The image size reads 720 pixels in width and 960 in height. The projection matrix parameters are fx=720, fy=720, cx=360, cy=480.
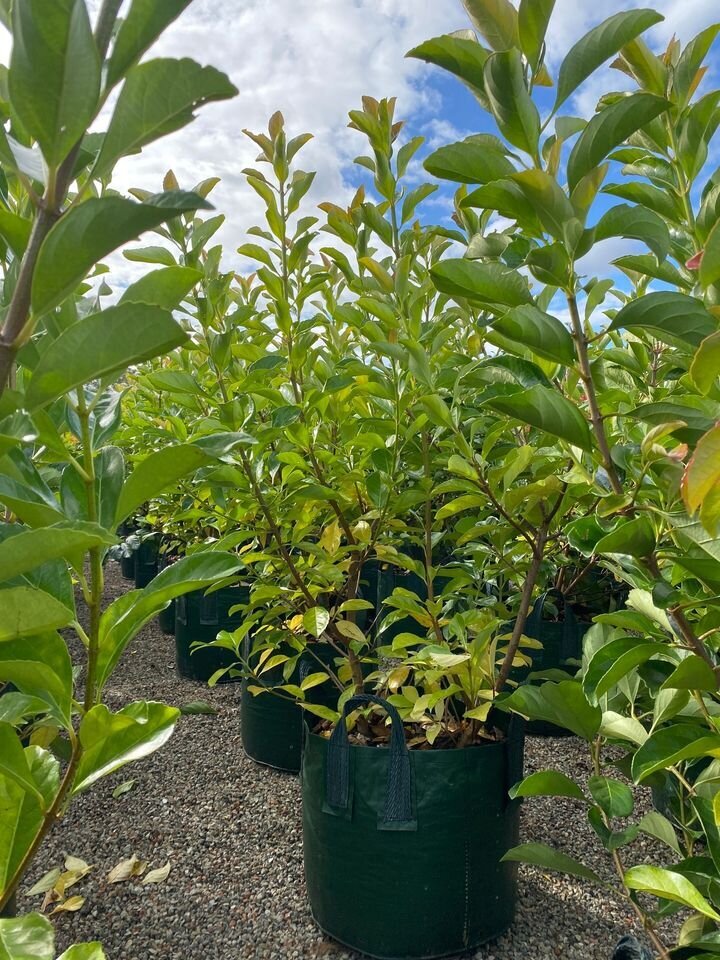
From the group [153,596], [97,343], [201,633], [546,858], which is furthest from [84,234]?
[201,633]

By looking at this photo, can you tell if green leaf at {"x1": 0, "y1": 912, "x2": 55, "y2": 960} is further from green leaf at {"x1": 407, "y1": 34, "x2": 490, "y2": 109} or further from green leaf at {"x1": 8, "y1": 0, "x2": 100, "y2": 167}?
green leaf at {"x1": 407, "y1": 34, "x2": 490, "y2": 109}

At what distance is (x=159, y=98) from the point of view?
0.47 meters

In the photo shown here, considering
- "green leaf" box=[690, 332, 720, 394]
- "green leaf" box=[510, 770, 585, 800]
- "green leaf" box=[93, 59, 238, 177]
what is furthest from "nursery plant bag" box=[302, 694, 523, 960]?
"green leaf" box=[93, 59, 238, 177]

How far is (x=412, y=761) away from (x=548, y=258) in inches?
43.0

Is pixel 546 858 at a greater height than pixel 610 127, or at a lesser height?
lesser

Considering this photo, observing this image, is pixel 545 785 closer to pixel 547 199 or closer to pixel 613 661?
pixel 613 661

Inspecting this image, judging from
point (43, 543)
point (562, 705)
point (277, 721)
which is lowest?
point (277, 721)

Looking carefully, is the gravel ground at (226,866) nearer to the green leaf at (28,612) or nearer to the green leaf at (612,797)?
the green leaf at (612,797)

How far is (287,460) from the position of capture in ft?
5.65

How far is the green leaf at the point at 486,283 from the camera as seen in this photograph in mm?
921

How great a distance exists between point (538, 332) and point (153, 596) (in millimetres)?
551

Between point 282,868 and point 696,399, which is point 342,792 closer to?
point 282,868

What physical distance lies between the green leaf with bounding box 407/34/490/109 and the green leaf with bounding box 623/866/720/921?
40.8 inches

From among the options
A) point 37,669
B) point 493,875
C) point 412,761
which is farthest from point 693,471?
point 493,875
